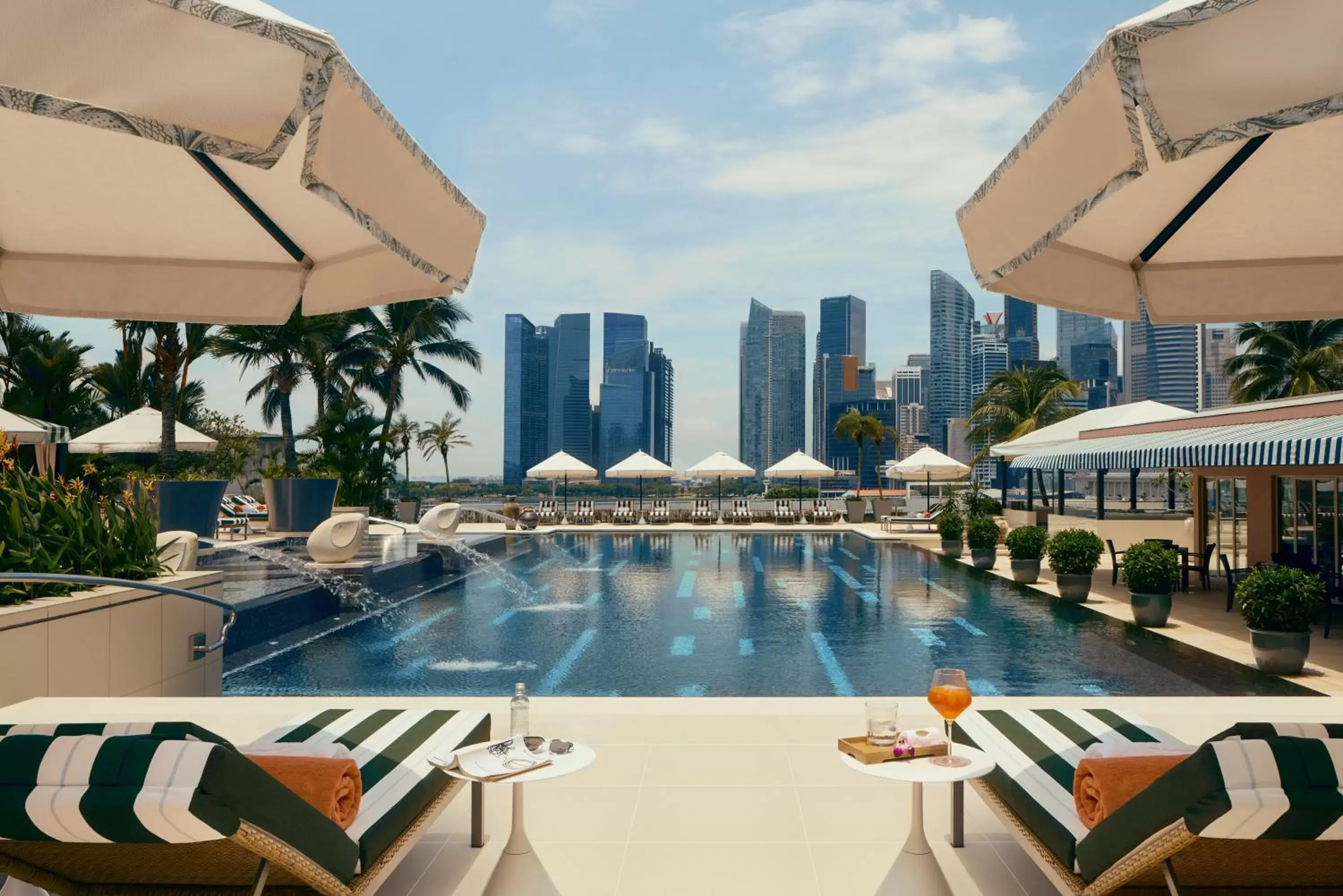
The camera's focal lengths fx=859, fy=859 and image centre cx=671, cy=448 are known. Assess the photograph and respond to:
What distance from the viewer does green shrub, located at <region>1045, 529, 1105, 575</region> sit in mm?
10750

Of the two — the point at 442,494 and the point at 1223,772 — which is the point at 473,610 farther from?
the point at 442,494

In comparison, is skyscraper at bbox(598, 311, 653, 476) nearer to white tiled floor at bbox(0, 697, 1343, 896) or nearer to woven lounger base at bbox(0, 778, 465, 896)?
white tiled floor at bbox(0, 697, 1343, 896)

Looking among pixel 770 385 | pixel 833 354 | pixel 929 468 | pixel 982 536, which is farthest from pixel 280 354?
pixel 833 354

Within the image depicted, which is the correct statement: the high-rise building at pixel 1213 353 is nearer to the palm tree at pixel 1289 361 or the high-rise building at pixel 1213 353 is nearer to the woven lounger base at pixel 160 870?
Result: the palm tree at pixel 1289 361

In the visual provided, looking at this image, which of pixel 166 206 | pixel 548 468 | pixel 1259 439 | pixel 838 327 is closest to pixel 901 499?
pixel 548 468

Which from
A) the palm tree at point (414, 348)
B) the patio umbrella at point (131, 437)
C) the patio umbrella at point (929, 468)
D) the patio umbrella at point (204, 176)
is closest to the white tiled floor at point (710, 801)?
the patio umbrella at point (204, 176)

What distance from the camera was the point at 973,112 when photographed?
9.13 metres

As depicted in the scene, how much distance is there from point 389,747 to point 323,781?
0.75 meters

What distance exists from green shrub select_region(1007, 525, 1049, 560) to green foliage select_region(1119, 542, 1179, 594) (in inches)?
132

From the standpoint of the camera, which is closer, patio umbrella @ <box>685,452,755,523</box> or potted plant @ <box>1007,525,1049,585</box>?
potted plant @ <box>1007,525,1049,585</box>

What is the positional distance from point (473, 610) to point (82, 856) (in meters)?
8.59

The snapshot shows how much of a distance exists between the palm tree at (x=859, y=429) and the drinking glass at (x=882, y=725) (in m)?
31.4

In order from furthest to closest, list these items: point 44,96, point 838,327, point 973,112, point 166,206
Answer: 1. point 838,327
2. point 973,112
3. point 166,206
4. point 44,96

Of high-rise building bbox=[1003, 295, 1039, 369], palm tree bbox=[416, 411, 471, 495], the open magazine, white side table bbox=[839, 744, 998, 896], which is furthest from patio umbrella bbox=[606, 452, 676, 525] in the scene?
high-rise building bbox=[1003, 295, 1039, 369]
